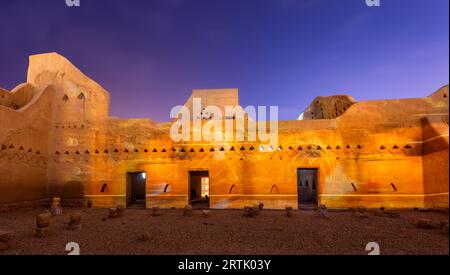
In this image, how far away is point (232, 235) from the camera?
718 cm

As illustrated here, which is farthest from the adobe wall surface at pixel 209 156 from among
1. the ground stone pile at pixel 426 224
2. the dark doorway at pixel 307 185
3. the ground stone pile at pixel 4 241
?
the ground stone pile at pixel 4 241

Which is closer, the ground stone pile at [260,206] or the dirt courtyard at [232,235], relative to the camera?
the dirt courtyard at [232,235]

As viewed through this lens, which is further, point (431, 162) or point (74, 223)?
point (431, 162)

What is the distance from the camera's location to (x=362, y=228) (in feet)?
26.0

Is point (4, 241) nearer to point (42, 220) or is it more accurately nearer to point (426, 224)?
point (42, 220)

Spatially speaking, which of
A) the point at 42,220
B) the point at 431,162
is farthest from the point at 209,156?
the point at 431,162

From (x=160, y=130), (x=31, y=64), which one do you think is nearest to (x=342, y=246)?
(x=160, y=130)

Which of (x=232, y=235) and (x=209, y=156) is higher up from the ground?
(x=209, y=156)

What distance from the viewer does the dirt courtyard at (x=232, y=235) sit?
5840 mm

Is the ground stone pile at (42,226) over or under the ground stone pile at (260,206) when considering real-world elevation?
over

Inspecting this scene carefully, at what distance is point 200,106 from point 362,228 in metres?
15.8

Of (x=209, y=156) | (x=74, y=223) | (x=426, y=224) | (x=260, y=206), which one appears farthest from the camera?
(x=209, y=156)

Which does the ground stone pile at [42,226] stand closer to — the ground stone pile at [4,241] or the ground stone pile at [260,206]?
the ground stone pile at [4,241]
